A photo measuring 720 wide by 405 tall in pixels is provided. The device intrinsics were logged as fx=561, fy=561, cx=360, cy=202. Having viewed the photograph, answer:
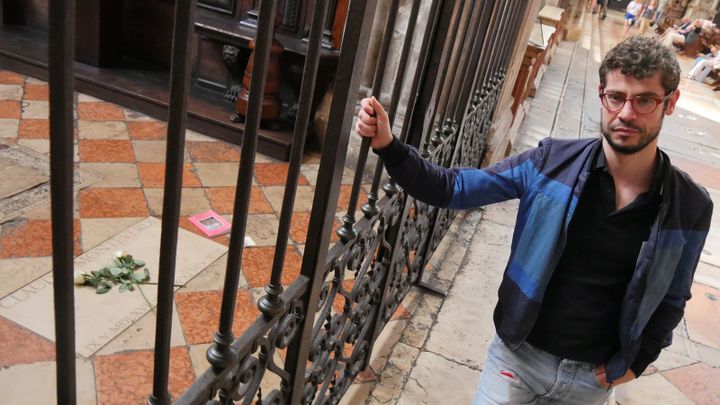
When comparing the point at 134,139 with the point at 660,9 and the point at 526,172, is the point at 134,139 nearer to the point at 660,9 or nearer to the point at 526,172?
the point at 526,172

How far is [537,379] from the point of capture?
5.68ft

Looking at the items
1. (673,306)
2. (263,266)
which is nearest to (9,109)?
(263,266)

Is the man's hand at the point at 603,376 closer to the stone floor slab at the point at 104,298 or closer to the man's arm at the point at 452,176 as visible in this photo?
the man's arm at the point at 452,176

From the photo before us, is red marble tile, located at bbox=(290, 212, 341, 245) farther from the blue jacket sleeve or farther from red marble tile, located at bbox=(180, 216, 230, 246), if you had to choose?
the blue jacket sleeve

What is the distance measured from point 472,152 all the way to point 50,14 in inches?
131

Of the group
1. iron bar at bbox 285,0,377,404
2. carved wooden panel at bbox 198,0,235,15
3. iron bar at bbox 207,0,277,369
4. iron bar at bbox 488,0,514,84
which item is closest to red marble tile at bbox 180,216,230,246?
iron bar at bbox 285,0,377,404

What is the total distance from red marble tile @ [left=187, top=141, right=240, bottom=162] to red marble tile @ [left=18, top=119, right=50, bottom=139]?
912mm

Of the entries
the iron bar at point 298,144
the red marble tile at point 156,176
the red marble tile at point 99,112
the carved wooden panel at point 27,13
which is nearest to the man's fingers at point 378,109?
the iron bar at point 298,144

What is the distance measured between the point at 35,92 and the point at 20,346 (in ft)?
9.37

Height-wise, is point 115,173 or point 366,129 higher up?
point 366,129

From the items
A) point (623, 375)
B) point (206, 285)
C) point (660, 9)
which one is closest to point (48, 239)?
point (206, 285)

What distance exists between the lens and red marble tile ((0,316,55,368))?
6.67 ft

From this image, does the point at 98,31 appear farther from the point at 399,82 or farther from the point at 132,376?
the point at 399,82

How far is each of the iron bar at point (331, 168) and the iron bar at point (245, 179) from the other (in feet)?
1.07
